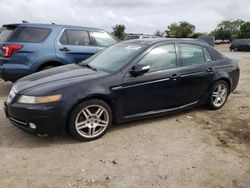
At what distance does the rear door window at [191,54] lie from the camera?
570 cm

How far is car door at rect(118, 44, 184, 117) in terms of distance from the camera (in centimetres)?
496

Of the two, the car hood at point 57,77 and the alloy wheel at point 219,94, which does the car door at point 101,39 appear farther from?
the alloy wheel at point 219,94

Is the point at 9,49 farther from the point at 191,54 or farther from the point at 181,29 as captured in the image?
the point at 181,29

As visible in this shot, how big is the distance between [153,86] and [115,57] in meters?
0.86

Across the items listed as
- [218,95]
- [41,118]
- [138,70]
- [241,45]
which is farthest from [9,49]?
[241,45]

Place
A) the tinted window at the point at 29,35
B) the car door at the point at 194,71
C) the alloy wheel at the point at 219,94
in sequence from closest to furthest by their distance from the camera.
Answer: the car door at the point at 194,71 < the alloy wheel at the point at 219,94 < the tinted window at the point at 29,35

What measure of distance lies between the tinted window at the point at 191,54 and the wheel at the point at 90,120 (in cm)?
180

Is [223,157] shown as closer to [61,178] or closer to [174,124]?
[174,124]

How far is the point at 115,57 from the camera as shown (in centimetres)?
549

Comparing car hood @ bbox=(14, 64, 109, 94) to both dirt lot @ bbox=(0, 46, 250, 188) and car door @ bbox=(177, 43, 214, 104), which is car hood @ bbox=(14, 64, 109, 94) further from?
car door @ bbox=(177, 43, 214, 104)

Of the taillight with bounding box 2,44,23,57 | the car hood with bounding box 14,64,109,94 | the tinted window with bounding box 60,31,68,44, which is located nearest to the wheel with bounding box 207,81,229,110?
the car hood with bounding box 14,64,109,94

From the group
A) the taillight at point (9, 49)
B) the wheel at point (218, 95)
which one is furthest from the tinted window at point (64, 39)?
the wheel at point (218, 95)

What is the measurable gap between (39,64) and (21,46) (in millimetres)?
557

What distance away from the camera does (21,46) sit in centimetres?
723
